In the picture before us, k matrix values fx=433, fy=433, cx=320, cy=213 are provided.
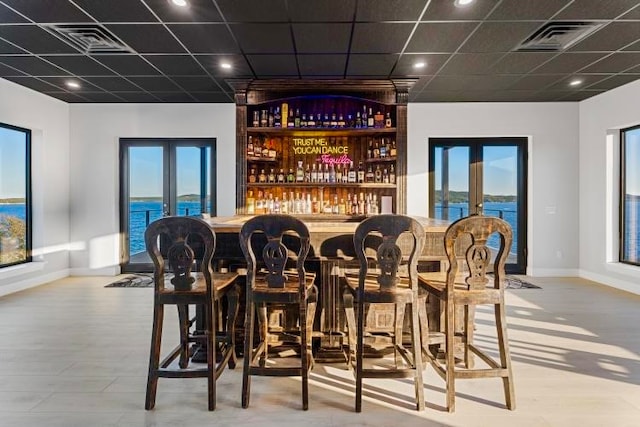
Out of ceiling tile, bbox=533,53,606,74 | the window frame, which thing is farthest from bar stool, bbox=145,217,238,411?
the window frame

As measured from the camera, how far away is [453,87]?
6062 millimetres

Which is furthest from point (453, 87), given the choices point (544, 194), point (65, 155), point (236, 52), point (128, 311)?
point (65, 155)

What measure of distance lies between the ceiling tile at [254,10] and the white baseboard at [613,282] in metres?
5.58

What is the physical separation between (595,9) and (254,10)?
2838mm

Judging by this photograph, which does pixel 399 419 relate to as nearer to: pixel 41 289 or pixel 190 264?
pixel 190 264

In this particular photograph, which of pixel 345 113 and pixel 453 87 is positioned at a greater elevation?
pixel 453 87

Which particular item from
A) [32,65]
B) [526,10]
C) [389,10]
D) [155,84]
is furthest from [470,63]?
[32,65]

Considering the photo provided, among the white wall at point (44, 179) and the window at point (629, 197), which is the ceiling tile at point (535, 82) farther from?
the white wall at point (44, 179)

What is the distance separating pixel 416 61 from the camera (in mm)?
4945

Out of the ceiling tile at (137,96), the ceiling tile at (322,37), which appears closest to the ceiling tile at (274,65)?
the ceiling tile at (322,37)

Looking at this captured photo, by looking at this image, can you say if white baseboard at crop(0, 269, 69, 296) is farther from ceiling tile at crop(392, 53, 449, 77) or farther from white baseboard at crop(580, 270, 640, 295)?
white baseboard at crop(580, 270, 640, 295)

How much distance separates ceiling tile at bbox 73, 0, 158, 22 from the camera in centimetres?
349

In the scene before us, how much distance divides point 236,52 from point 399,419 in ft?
12.7

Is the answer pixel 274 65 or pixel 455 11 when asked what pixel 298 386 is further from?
pixel 274 65
